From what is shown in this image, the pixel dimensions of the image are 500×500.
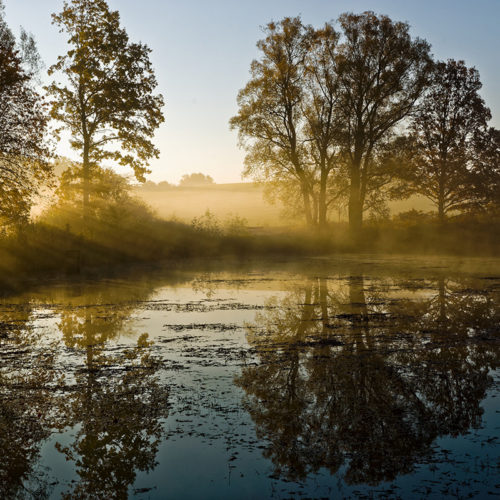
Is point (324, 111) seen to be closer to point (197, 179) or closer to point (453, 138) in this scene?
point (453, 138)

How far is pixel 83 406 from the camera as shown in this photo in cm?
654

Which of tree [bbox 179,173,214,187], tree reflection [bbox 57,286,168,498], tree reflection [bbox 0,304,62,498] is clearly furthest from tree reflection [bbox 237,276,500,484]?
tree [bbox 179,173,214,187]

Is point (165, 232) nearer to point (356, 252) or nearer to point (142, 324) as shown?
point (356, 252)

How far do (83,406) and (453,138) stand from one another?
37.4 meters

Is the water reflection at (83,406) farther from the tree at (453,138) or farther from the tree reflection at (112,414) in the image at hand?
the tree at (453,138)

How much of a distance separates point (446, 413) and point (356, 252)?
103ft

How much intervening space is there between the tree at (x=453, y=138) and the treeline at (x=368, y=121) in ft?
0.23

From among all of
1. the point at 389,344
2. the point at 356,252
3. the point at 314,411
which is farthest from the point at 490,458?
the point at 356,252

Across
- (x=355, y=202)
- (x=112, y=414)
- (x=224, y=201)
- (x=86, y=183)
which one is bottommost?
(x=112, y=414)

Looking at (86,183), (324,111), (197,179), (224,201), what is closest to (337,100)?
(324,111)

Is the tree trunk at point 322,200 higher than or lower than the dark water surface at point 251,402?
higher

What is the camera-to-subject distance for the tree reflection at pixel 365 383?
5215mm

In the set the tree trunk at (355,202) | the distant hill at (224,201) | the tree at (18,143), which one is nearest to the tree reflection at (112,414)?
the tree at (18,143)

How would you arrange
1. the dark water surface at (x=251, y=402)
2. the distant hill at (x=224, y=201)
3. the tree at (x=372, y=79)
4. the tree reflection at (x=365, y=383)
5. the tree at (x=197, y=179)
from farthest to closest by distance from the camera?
1. the tree at (x=197, y=179)
2. the distant hill at (x=224, y=201)
3. the tree at (x=372, y=79)
4. the tree reflection at (x=365, y=383)
5. the dark water surface at (x=251, y=402)
